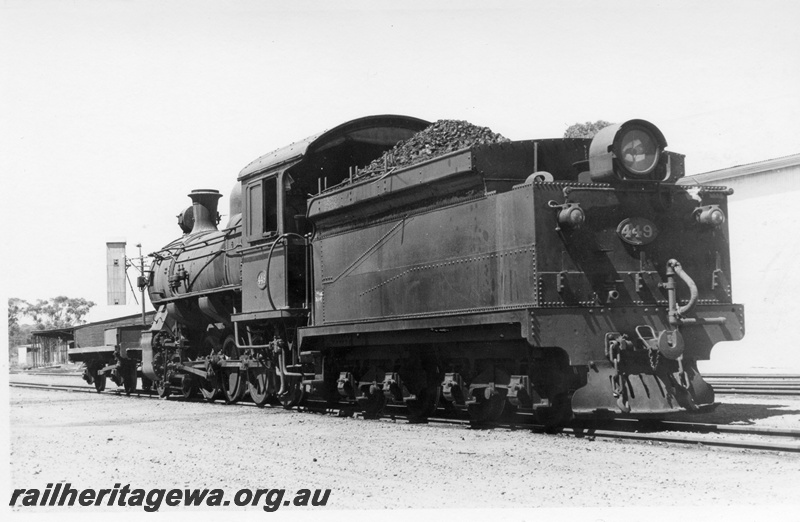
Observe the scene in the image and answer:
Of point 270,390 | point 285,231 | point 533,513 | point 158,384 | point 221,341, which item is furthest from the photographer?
point 158,384

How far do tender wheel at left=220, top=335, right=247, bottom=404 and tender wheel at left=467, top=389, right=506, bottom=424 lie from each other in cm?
665

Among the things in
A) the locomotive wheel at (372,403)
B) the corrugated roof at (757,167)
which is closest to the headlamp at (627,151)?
the locomotive wheel at (372,403)

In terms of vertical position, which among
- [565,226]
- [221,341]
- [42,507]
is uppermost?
[565,226]

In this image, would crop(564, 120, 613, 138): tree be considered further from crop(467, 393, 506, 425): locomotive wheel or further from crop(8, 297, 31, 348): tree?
crop(8, 297, 31, 348): tree

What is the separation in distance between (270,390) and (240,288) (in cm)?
194

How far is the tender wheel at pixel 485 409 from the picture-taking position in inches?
436

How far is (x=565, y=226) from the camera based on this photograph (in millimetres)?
9766

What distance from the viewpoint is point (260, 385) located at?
15914 mm

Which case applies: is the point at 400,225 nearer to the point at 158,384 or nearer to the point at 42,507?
the point at 42,507

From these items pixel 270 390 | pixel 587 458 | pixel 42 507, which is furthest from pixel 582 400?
pixel 270 390

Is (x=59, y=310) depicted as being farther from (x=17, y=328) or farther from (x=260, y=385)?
(x=260, y=385)

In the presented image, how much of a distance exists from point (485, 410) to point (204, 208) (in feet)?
40.0

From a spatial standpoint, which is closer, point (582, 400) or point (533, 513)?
point (533, 513)

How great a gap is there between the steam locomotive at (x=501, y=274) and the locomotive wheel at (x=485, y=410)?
19 mm
